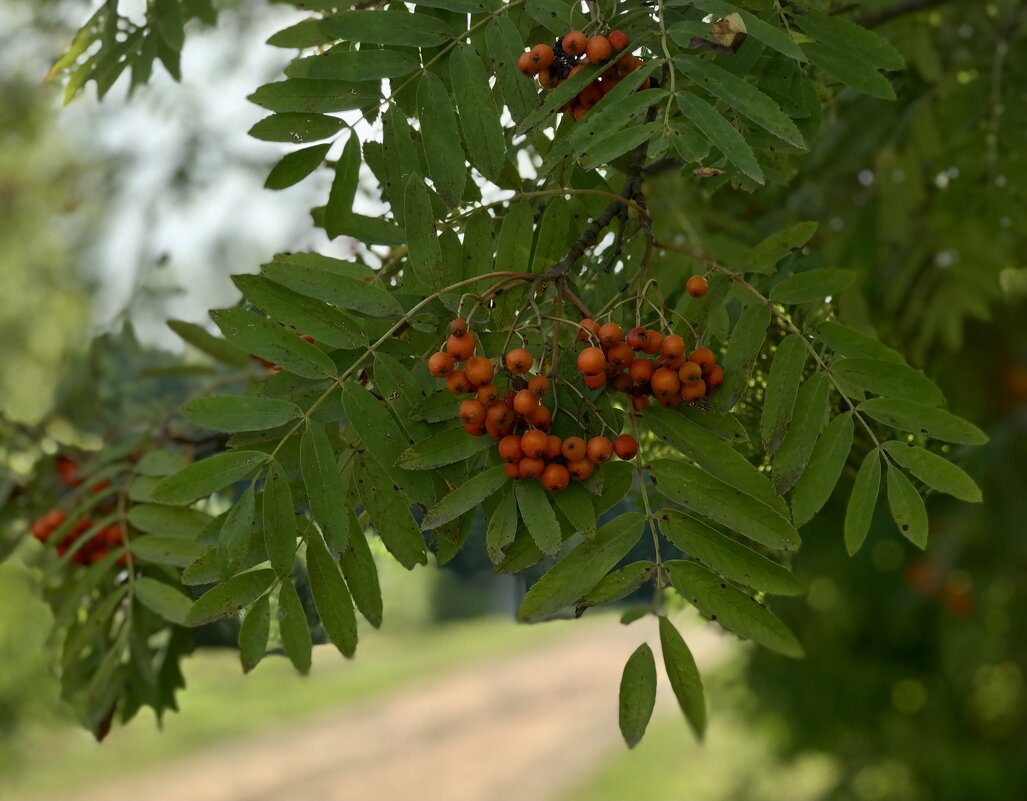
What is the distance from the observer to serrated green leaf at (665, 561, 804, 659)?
0.71 m

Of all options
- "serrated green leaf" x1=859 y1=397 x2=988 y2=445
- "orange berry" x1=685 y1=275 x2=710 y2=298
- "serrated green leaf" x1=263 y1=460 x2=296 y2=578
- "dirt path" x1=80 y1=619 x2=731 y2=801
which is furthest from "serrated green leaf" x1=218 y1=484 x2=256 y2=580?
"dirt path" x1=80 y1=619 x2=731 y2=801

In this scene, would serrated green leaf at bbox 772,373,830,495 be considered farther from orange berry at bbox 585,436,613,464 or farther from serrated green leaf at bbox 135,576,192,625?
serrated green leaf at bbox 135,576,192,625

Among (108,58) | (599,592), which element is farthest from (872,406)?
(108,58)

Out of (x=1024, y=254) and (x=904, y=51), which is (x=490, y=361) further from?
(x=1024, y=254)

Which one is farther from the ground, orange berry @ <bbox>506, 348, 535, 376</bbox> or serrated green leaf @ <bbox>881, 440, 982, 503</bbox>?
orange berry @ <bbox>506, 348, 535, 376</bbox>

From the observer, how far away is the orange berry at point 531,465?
0.72 metres

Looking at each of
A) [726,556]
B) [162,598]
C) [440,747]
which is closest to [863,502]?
[726,556]

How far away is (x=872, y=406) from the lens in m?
0.81

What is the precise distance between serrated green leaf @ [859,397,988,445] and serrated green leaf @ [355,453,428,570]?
0.34 m

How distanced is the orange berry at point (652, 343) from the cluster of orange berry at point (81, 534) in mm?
749

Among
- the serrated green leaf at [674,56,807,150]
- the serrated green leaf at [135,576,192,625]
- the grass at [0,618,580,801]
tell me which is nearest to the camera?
the serrated green leaf at [674,56,807,150]

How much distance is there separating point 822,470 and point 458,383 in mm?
273

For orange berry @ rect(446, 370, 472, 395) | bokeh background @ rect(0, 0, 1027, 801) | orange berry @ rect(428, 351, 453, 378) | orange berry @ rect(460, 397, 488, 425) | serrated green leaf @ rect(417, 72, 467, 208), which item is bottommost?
bokeh background @ rect(0, 0, 1027, 801)

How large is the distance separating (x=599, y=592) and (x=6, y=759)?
17.4 ft
